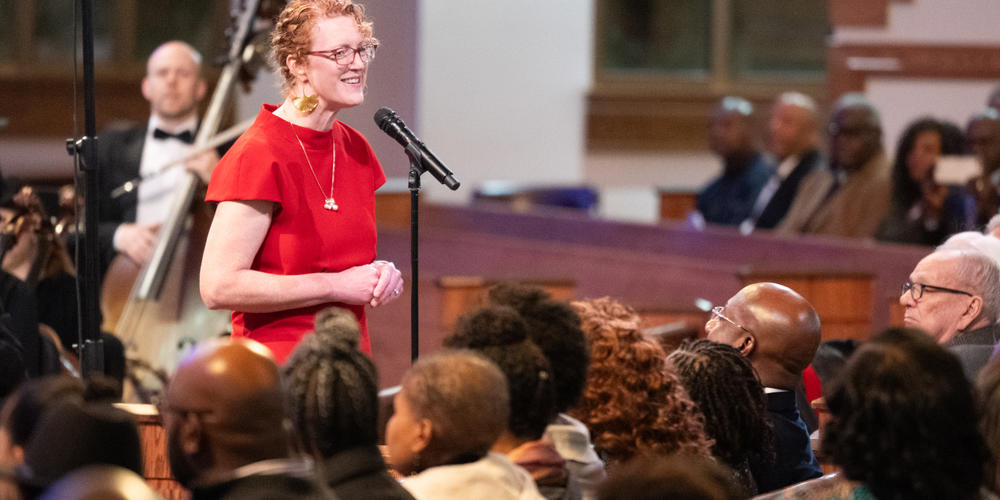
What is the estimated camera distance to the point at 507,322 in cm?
211

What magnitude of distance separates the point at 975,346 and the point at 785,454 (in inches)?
22.6

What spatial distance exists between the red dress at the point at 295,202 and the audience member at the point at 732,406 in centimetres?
63

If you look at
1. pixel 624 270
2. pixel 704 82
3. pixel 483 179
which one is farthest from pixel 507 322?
pixel 704 82

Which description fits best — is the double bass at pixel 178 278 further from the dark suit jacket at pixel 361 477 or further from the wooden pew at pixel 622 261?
the dark suit jacket at pixel 361 477

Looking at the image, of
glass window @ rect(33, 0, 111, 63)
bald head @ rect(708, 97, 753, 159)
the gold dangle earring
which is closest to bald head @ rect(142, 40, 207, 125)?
the gold dangle earring

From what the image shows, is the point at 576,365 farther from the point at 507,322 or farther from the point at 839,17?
the point at 839,17

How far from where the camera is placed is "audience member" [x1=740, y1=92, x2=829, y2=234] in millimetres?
6976

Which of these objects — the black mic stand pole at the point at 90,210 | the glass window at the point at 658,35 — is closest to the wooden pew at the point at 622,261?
the black mic stand pole at the point at 90,210

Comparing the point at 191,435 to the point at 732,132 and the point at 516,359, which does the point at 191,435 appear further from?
the point at 732,132

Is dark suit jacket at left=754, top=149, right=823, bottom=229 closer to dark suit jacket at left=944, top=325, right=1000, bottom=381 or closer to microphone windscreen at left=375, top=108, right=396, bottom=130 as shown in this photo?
dark suit jacket at left=944, top=325, right=1000, bottom=381

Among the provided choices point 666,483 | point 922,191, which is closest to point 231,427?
point 666,483

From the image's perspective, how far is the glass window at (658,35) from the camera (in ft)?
40.1

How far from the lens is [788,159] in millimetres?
7223

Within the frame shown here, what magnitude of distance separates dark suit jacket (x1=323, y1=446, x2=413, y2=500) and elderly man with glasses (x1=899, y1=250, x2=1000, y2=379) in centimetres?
161
